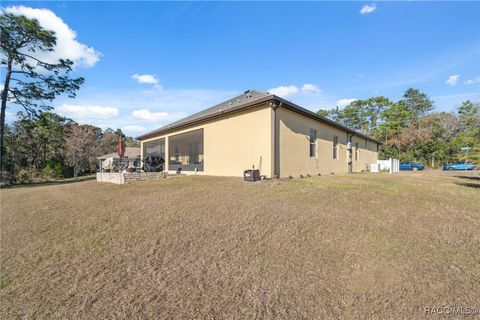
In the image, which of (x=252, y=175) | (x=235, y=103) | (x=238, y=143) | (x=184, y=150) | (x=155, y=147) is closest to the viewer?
(x=252, y=175)

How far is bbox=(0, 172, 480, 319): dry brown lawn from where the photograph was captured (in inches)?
101

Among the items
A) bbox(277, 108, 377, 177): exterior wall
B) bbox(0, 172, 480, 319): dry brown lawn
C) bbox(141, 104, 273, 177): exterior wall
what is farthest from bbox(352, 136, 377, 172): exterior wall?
bbox(0, 172, 480, 319): dry brown lawn

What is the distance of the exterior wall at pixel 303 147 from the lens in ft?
34.5

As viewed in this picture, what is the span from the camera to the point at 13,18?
53.7ft

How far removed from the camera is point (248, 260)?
3.49m

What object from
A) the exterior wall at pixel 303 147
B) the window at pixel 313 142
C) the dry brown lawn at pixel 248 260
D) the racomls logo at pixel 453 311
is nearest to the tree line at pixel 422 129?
the exterior wall at pixel 303 147

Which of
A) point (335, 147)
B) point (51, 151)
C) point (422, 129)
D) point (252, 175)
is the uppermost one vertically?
point (422, 129)

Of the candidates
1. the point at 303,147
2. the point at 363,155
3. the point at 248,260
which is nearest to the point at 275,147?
the point at 303,147

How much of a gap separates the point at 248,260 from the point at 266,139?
6.99 m

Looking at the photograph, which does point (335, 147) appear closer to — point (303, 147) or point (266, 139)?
point (303, 147)

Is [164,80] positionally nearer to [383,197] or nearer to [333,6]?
[333,6]

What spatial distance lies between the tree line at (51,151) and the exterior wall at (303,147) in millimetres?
24584

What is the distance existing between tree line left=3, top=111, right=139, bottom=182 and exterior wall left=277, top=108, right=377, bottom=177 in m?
24.6

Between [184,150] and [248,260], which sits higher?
[184,150]
